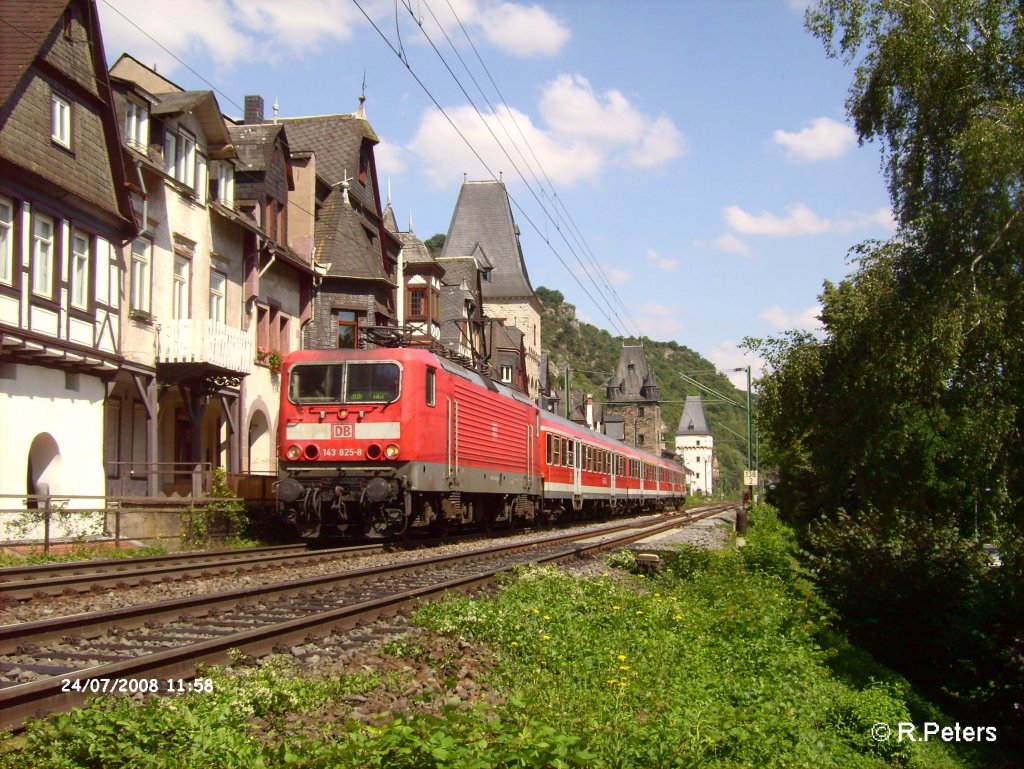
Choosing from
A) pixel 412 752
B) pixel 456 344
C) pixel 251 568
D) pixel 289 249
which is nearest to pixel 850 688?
pixel 412 752

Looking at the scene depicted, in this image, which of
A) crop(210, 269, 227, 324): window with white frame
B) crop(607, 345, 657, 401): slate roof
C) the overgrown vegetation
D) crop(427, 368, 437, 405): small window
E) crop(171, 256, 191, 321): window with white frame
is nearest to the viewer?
the overgrown vegetation

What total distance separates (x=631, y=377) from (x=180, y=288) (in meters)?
107

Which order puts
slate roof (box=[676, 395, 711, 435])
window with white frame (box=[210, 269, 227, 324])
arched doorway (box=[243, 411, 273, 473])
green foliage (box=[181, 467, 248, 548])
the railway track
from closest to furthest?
the railway track < green foliage (box=[181, 467, 248, 548]) < window with white frame (box=[210, 269, 227, 324]) < arched doorway (box=[243, 411, 273, 473]) < slate roof (box=[676, 395, 711, 435])

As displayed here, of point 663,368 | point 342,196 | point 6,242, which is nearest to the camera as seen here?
point 6,242

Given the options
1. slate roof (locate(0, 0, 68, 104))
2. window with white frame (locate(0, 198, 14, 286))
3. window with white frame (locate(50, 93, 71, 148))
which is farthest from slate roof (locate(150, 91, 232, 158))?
window with white frame (locate(0, 198, 14, 286))

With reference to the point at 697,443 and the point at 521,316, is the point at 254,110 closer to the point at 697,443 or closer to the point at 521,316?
the point at 521,316

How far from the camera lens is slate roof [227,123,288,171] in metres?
29.4

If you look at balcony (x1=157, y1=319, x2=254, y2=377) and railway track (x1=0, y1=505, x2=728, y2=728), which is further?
balcony (x1=157, y1=319, x2=254, y2=377)

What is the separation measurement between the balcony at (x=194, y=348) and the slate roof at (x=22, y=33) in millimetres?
6759

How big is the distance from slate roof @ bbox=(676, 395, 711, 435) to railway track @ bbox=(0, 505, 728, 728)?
14312 centimetres

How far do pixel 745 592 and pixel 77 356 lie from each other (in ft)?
44.5

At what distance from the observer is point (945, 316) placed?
1623 cm

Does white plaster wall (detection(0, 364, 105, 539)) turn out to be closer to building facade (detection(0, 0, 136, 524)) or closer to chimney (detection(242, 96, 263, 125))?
building facade (detection(0, 0, 136, 524))

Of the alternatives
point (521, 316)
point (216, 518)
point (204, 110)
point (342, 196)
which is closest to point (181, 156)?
point (204, 110)
